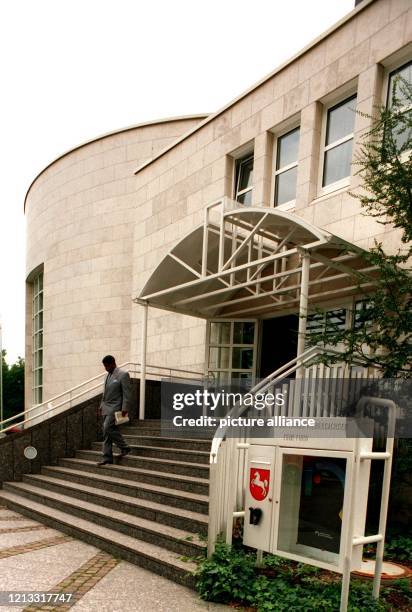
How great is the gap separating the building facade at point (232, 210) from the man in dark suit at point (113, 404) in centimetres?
182

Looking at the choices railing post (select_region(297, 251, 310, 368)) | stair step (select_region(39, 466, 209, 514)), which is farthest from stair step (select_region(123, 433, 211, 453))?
railing post (select_region(297, 251, 310, 368))

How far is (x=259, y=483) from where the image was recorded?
4559mm

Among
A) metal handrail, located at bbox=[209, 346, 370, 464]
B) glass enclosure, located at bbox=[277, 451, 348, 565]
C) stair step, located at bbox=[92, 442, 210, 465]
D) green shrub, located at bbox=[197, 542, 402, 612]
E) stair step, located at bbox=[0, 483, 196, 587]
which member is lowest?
stair step, located at bbox=[0, 483, 196, 587]

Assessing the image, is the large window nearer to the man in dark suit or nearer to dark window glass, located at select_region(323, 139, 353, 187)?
the man in dark suit

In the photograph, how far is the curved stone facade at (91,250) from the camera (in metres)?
16.0

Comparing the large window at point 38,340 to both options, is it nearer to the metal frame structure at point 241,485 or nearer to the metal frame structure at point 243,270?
the metal frame structure at point 243,270

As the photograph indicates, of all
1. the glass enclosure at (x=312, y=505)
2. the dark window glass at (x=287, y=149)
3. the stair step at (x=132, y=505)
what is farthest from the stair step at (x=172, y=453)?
the dark window glass at (x=287, y=149)

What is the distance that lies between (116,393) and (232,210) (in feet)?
11.6

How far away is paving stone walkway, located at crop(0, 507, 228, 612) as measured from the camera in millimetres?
4113

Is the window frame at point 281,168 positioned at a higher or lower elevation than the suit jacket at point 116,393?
higher

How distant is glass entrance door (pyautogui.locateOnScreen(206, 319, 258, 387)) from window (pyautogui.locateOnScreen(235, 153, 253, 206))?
8.80 feet

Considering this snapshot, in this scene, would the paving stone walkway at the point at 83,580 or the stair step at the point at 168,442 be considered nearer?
the paving stone walkway at the point at 83,580

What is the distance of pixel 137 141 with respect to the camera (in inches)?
643

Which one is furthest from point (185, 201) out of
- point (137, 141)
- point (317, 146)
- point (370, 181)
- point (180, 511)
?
point (180, 511)
